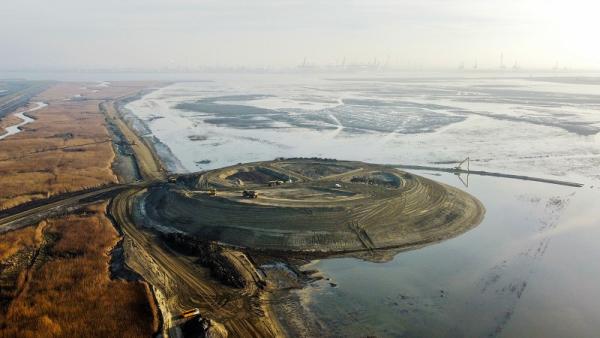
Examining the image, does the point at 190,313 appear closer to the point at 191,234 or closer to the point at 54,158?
the point at 191,234

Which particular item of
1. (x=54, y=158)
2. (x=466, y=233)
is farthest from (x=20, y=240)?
(x=466, y=233)

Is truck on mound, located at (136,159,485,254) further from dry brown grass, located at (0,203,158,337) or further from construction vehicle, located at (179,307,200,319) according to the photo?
construction vehicle, located at (179,307,200,319)

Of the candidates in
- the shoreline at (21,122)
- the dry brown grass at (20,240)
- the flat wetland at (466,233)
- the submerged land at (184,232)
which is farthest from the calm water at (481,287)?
the shoreline at (21,122)

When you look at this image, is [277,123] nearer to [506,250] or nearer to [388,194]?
[388,194]

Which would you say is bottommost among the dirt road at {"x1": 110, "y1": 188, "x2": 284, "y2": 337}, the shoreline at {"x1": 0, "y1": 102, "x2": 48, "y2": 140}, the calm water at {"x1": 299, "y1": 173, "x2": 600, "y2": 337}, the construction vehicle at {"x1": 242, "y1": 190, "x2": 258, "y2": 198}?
the calm water at {"x1": 299, "y1": 173, "x2": 600, "y2": 337}

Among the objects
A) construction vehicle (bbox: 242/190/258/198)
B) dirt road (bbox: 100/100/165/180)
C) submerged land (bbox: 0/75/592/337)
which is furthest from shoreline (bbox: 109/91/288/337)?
construction vehicle (bbox: 242/190/258/198)

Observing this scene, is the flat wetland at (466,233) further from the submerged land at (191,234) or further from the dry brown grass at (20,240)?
the dry brown grass at (20,240)

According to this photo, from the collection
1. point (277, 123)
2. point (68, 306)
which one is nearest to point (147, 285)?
point (68, 306)
